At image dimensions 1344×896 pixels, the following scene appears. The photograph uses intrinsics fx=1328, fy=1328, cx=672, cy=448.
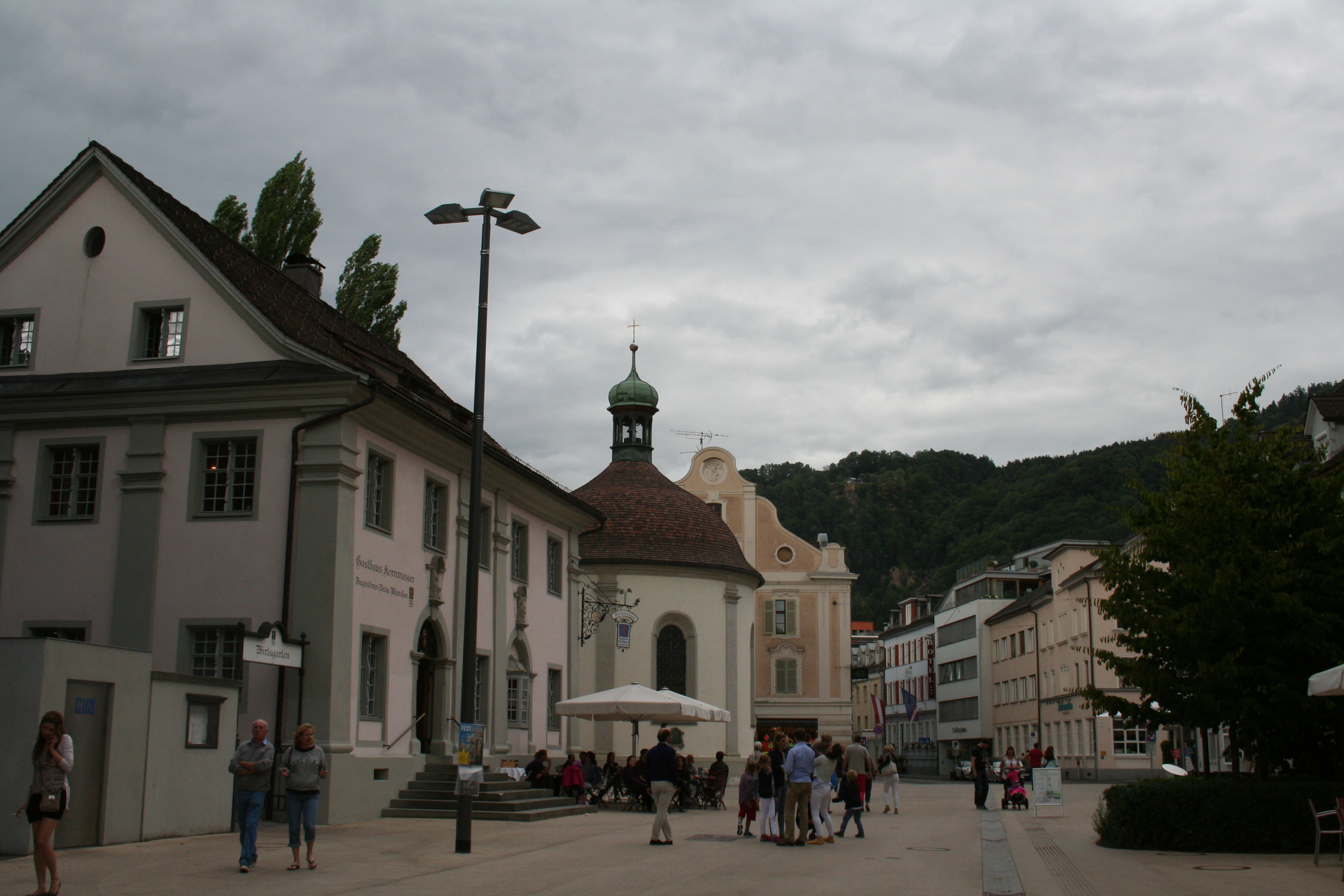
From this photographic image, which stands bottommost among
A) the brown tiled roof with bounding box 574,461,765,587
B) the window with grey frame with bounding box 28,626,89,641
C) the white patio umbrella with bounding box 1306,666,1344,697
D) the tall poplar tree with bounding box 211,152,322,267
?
the white patio umbrella with bounding box 1306,666,1344,697

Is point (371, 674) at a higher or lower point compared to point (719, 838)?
higher

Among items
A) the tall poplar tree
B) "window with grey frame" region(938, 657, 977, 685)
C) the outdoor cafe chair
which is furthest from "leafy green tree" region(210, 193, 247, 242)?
"window with grey frame" region(938, 657, 977, 685)

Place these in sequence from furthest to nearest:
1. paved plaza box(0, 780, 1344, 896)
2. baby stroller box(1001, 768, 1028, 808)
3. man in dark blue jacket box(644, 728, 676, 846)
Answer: baby stroller box(1001, 768, 1028, 808) → man in dark blue jacket box(644, 728, 676, 846) → paved plaza box(0, 780, 1344, 896)

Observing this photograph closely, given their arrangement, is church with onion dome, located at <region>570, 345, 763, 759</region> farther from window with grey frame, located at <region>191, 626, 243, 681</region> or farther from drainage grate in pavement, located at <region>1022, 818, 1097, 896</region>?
drainage grate in pavement, located at <region>1022, 818, 1097, 896</region>

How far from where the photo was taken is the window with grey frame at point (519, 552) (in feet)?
100

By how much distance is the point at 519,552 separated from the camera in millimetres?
30969

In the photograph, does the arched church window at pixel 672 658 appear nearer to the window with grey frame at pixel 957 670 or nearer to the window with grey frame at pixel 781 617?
the window with grey frame at pixel 781 617

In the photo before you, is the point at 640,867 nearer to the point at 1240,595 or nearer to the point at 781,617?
the point at 1240,595

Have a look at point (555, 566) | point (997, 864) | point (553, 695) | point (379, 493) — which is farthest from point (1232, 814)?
point (555, 566)

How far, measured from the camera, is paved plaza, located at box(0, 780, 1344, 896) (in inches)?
504

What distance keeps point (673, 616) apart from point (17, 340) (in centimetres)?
2368

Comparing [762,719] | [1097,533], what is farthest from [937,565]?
[762,719]

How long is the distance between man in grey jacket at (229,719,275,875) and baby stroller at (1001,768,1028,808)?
830 inches


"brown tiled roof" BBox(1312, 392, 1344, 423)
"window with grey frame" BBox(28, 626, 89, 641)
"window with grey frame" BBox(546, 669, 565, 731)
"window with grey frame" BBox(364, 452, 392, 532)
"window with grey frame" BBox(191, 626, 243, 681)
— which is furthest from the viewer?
"window with grey frame" BBox(546, 669, 565, 731)
